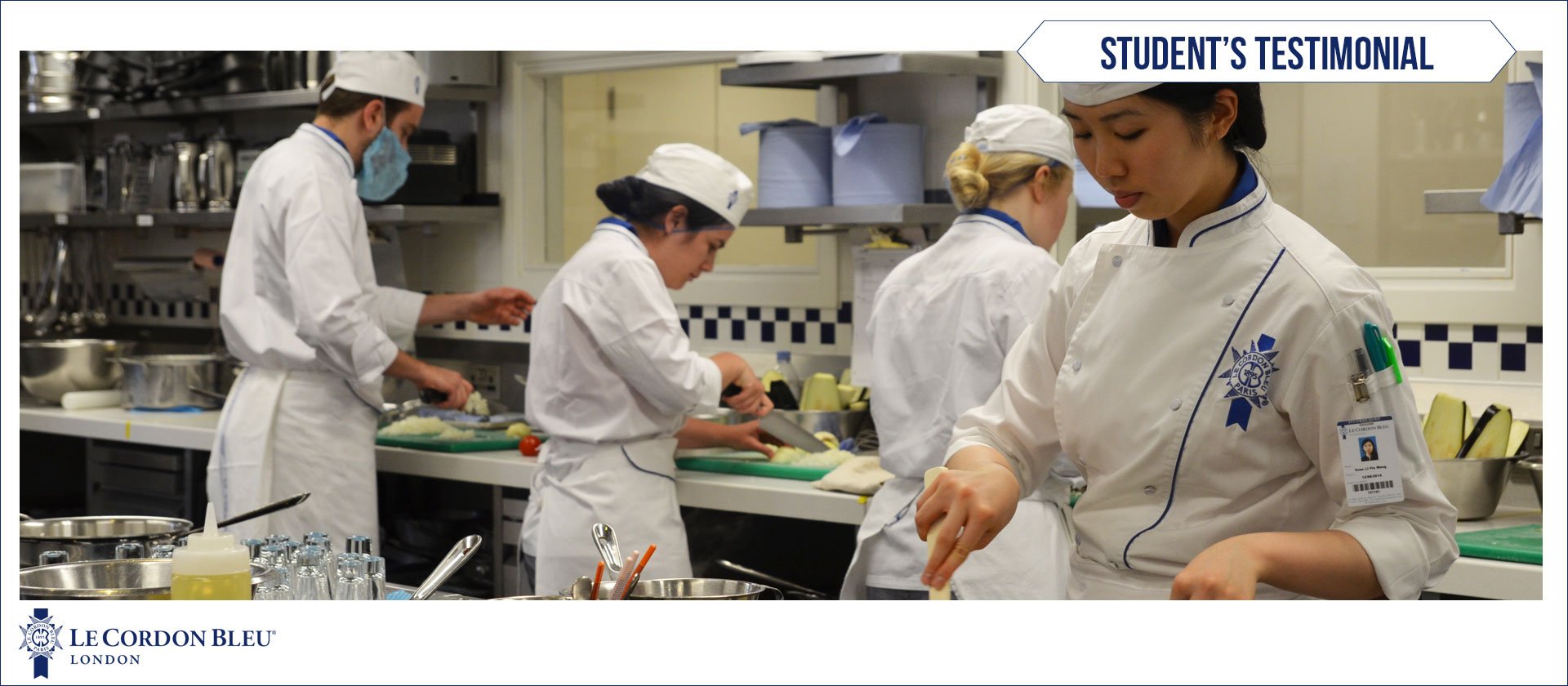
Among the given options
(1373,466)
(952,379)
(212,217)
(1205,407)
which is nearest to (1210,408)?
(1205,407)

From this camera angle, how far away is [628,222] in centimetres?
307

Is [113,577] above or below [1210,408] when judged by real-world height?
below

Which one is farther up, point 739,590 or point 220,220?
point 220,220

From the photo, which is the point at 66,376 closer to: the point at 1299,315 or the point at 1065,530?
the point at 1065,530

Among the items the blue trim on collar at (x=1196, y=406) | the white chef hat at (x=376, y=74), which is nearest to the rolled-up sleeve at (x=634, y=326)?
the white chef hat at (x=376, y=74)

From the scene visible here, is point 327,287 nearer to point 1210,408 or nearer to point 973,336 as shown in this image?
point 973,336

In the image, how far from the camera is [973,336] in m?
2.66

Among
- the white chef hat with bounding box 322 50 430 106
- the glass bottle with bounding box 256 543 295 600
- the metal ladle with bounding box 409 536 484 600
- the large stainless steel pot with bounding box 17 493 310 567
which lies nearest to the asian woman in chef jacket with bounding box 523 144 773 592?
the white chef hat with bounding box 322 50 430 106

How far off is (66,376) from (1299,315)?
3954mm

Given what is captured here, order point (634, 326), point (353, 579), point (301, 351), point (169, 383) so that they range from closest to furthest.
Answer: point (353, 579)
point (634, 326)
point (301, 351)
point (169, 383)

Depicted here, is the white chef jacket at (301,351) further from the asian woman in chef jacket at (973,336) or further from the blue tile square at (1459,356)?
the blue tile square at (1459,356)

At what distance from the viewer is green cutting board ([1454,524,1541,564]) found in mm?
2357

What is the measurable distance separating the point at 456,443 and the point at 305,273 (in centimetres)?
56

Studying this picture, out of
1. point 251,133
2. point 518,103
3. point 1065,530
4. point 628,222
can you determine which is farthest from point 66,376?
point 1065,530
